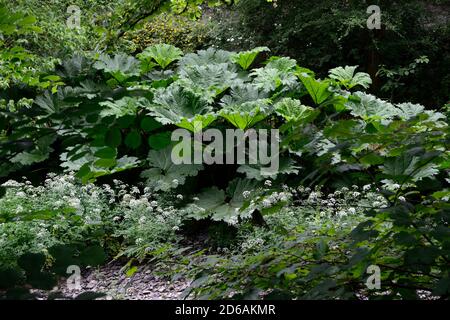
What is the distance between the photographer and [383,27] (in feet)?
30.8

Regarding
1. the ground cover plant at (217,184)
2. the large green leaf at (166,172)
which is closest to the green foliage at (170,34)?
the ground cover plant at (217,184)

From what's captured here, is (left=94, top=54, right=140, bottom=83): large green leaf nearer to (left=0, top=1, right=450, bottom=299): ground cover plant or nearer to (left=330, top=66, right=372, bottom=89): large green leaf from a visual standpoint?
(left=0, top=1, right=450, bottom=299): ground cover plant

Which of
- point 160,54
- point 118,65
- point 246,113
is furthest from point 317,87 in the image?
point 118,65

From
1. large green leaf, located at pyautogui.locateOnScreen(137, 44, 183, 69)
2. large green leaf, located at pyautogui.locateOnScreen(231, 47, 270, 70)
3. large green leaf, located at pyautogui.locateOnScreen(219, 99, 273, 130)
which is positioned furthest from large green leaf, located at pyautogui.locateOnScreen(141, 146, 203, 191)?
large green leaf, located at pyautogui.locateOnScreen(137, 44, 183, 69)

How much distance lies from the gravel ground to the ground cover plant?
0.56 ft

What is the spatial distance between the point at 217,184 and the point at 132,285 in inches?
81.9

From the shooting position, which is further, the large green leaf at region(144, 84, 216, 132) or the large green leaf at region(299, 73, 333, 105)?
the large green leaf at region(299, 73, 333, 105)

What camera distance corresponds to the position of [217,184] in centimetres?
589

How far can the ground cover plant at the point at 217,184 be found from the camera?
1.16 meters

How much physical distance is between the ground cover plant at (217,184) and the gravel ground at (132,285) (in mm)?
170

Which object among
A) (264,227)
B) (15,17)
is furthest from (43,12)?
(15,17)

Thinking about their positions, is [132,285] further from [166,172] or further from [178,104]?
[178,104]

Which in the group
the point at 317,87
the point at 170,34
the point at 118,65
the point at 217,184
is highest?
the point at 170,34

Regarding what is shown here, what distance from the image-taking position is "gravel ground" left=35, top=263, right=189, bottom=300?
3904 millimetres
